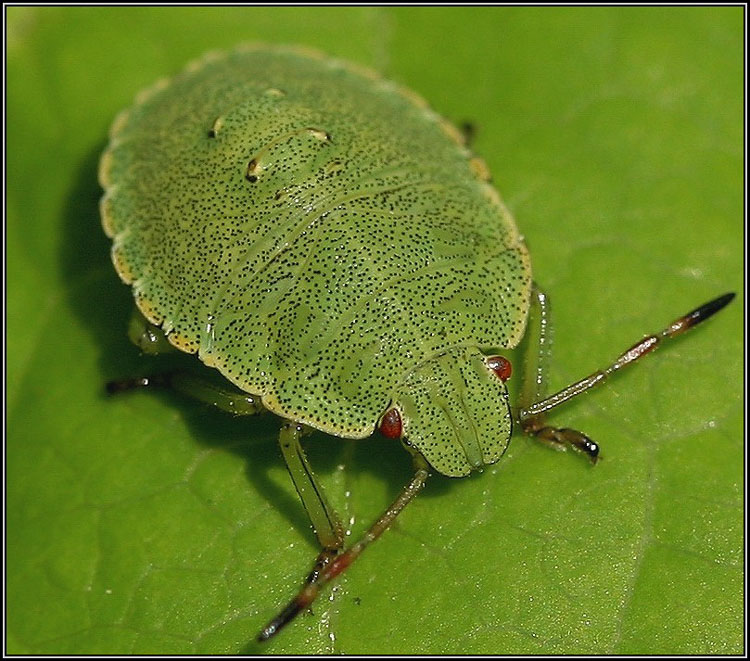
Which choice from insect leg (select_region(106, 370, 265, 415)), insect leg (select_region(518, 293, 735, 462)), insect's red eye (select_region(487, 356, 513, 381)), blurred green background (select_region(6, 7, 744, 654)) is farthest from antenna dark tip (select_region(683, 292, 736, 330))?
insect leg (select_region(106, 370, 265, 415))

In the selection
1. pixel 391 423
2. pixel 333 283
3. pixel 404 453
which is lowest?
pixel 404 453

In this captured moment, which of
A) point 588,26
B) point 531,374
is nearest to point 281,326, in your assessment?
point 531,374

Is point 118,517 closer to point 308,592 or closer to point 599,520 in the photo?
point 308,592

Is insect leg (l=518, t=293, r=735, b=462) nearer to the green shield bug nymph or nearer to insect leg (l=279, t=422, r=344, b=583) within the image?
the green shield bug nymph

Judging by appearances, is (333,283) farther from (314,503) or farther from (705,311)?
(705,311)

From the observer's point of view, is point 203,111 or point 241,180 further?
point 203,111

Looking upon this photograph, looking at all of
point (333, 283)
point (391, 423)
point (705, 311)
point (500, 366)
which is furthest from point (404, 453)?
point (705, 311)

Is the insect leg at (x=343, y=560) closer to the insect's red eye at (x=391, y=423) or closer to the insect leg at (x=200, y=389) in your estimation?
the insect's red eye at (x=391, y=423)
